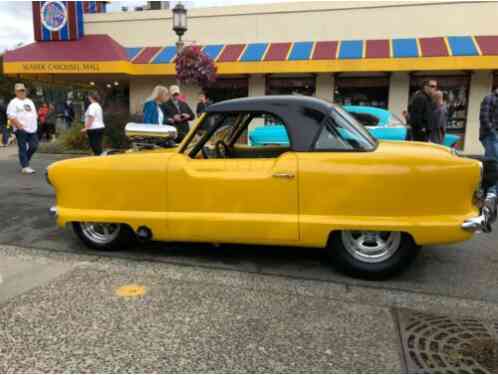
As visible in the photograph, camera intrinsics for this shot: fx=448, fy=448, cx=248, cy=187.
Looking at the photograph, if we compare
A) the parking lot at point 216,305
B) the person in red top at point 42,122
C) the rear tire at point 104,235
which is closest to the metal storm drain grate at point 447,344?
the parking lot at point 216,305

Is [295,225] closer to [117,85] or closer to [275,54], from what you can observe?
[275,54]

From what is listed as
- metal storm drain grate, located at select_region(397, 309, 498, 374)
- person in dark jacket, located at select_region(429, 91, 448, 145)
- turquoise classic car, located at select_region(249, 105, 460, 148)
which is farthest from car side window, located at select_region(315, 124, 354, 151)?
turquoise classic car, located at select_region(249, 105, 460, 148)

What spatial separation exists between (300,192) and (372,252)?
0.82m

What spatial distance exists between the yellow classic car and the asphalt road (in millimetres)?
249

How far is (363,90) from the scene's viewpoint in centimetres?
1578

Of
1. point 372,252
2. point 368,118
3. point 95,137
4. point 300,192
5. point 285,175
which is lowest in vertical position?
point 372,252

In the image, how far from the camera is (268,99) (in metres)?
4.04

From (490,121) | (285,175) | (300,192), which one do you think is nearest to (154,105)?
→ (285,175)

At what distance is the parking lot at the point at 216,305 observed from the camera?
265 centimetres

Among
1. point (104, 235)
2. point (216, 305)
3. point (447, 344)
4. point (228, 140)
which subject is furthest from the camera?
point (228, 140)

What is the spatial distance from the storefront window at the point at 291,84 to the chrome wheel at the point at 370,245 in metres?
12.8

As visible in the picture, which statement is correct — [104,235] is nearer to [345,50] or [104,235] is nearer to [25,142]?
[25,142]

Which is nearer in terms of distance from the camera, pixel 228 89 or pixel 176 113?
pixel 176 113

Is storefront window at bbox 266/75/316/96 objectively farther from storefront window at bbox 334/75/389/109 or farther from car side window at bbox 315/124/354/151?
car side window at bbox 315/124/354/151
